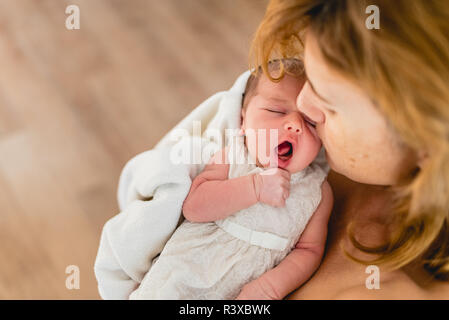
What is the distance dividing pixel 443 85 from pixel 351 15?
0.50 feet

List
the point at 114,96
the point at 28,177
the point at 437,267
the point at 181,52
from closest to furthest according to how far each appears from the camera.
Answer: the point at 437,267 → the point at 28,177 → the point at 114,96 → the point at 181,52

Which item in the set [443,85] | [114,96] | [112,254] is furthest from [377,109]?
[114,96]

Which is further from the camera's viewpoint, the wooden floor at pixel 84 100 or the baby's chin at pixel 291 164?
the wooden floor at pixel 84 100

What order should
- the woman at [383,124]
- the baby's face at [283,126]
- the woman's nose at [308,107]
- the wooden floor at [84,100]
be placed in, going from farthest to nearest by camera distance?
1. the wooden floor at [84,100]
2. the baby's face at [283,126]
3. the woman's nose at [308,107]
4. the woman at [383,124]

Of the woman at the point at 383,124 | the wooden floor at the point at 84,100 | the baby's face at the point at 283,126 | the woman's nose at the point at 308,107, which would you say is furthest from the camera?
the wooden floor at the point at 84,100

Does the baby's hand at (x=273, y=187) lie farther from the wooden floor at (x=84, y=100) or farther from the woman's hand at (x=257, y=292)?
the wooden floor at (x=84, y=100)

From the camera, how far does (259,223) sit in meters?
0.86

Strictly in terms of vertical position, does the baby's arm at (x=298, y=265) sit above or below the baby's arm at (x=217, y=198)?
below

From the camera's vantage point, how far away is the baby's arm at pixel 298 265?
809mm

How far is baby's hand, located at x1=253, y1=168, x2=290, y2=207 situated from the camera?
838mm

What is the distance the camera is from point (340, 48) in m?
0.60

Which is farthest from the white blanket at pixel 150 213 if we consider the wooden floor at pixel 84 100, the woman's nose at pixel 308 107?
the wooden floor at pixel 84 100

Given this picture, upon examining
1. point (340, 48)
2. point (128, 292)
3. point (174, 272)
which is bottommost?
point (128, 292)

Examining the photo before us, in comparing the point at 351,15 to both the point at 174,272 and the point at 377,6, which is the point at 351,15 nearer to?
the point at 377,6
